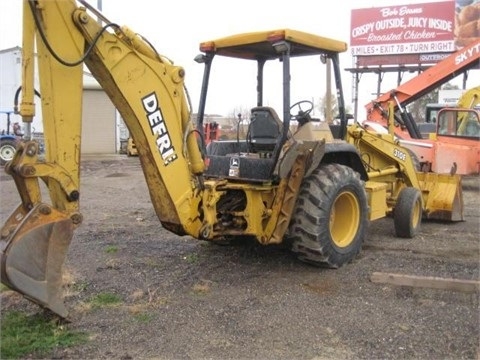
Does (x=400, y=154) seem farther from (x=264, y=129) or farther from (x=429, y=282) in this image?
(x=429, y=282)

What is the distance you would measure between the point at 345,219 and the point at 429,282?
1336mm

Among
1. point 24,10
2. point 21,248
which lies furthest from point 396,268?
point 24,10

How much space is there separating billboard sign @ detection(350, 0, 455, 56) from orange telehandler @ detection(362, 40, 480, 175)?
57.4 feet

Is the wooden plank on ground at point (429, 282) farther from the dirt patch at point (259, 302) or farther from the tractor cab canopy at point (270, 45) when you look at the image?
the tractor cab canopy at point (270, 45)

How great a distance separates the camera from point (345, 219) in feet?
20.1

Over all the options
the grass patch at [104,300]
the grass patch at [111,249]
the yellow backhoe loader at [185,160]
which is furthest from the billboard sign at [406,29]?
the grass patch at [104,300]

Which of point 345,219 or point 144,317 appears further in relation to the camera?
point 345,219

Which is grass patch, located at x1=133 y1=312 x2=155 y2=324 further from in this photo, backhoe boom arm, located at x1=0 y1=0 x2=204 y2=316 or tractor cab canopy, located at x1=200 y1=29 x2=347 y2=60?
tractor cab canopy, located at x1=200 y1=29 x2=347 y2=60

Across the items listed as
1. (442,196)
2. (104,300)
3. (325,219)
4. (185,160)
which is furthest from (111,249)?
(442,196)

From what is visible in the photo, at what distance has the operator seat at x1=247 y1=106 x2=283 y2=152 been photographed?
573 centimetres

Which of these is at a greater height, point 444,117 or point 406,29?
point 406,29

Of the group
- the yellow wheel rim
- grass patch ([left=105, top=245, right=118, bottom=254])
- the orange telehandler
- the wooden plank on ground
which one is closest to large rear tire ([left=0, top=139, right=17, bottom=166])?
the orange telehandler

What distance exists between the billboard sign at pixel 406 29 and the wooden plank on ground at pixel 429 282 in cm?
2740

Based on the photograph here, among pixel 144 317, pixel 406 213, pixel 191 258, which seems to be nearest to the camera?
pixel 144 317
